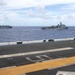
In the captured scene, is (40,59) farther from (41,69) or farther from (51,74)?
(51,74)

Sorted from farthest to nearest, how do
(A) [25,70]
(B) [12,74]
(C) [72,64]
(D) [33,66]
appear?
(C) [72,64]
(D) [33,66]
(A) [25,70]
(B) [12,74]

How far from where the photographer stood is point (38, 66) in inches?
1044

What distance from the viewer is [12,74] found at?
74.3ft

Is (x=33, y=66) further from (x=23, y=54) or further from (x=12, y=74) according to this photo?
(x=23, y=54)

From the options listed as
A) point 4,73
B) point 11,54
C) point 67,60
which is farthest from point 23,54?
point 4,73

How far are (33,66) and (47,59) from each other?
4.78m

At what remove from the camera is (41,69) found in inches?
992

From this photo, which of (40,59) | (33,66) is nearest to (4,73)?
(33,66)

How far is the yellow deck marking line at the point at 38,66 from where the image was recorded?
937 inches

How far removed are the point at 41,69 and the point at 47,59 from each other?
18.8 feet

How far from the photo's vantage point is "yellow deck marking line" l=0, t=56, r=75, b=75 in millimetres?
23797

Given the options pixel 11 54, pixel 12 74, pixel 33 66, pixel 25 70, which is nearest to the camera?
pixel 12 74

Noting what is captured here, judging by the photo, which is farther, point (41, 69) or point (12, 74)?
point (41, 69)

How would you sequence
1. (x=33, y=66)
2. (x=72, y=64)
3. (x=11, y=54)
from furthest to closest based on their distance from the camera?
(x=11, y=54)
(x=72, y=64)
(x=33, y=66)
